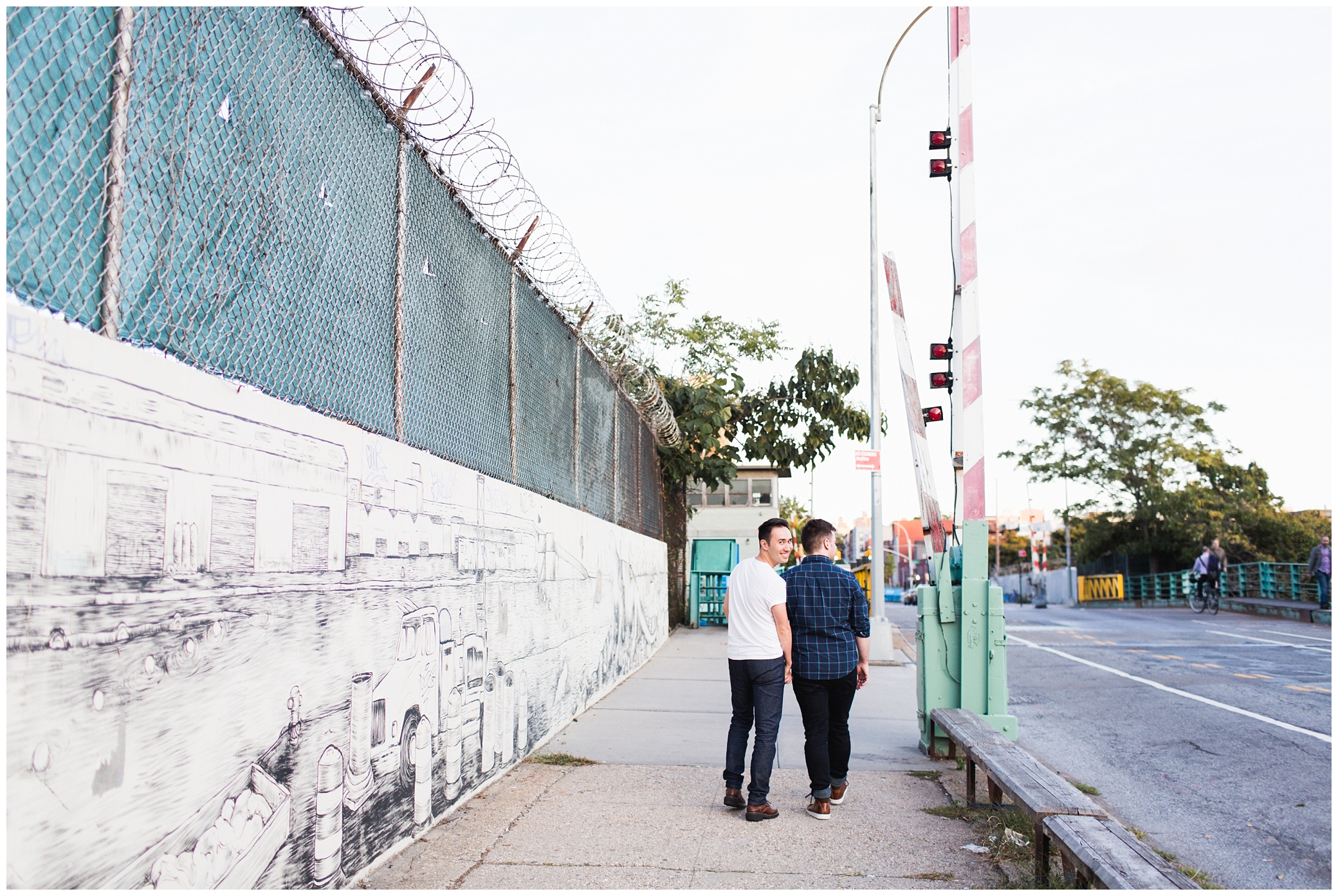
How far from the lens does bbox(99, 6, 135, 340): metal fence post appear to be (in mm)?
2639

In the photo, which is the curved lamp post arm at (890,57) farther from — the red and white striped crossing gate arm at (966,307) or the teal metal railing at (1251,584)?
the teal metal railing at (1251,584)

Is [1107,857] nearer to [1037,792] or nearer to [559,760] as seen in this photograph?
[1037,792]

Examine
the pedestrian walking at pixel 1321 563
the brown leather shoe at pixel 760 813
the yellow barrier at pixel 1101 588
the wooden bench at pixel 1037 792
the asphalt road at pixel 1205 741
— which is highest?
the pedestrian walking at pixel 1321 563

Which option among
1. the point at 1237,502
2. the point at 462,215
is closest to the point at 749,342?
the point at 462,215

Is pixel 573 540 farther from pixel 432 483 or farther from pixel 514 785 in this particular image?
pixel 432 483

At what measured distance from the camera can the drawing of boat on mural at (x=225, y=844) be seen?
8.66 ft

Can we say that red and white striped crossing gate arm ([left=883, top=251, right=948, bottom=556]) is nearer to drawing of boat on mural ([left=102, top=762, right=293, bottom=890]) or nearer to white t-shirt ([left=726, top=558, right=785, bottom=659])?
white t-shirt ([left=726, top=558, right=785, bottom=659])

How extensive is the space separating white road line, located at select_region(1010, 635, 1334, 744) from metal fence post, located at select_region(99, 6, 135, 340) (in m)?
7.63

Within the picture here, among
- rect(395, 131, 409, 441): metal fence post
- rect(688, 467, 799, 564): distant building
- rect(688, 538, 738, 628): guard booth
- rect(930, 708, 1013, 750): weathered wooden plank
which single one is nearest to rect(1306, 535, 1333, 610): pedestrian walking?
rect(688, 467, 799, 564): distant building

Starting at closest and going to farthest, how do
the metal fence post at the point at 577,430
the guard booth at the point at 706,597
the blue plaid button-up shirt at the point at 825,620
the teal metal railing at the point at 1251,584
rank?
1. the blue plaid button-up shirt at the point at 825,620
2. the metal fence post at the point at 577,430
3. the guard booth at the point at 706,597
4. the teal metal railing at the point at 1251,584

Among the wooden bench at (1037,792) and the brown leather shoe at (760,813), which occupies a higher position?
the wooden bench at (1037,792)

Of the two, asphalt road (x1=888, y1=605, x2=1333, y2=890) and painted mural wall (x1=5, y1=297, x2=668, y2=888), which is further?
asphalt road (x1=888, y1=605, x2=1333, y2=890)

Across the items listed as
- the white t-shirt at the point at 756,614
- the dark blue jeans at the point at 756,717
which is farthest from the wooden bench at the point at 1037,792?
the white t-shirt at the point at 756,614

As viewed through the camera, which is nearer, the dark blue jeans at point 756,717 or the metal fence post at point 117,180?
the metal fence post at point 117,180
